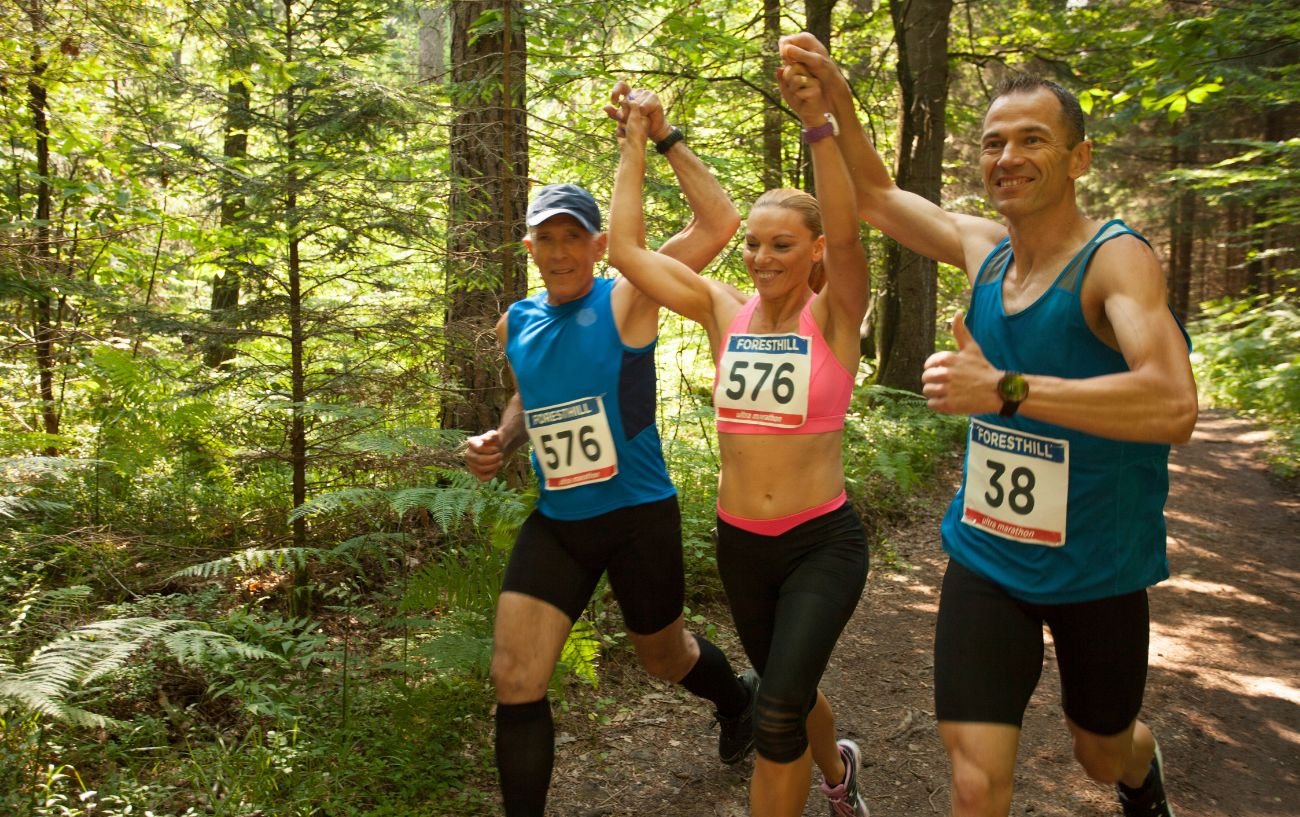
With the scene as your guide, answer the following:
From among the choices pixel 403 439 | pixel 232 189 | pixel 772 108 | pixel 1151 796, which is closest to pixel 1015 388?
pixel 1151 796

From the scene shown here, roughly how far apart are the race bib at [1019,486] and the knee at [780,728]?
80 cm

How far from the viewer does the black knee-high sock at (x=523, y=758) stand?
2.97 metres

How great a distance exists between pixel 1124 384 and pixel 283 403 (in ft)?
13.2

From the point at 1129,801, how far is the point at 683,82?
7.98 meters

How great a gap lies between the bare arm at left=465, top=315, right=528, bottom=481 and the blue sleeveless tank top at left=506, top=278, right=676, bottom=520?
155 millimetres

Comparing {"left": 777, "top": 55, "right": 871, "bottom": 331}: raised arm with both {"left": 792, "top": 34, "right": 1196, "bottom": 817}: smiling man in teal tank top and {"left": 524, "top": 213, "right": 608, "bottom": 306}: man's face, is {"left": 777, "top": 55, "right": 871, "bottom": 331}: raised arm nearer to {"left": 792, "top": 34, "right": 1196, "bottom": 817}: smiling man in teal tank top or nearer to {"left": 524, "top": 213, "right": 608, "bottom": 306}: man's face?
{"left": 792, "top": 34, "right": 1196, "bottom": 817}: smiling man in teal tank top

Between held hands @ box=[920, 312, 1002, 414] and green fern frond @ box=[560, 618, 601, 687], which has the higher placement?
held hands @ box=[920, 312, 1002, 414]

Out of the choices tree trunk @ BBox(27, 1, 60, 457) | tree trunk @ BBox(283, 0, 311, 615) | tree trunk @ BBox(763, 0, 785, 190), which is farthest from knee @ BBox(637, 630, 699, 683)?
tree trunk @ BBox(763, 0, 785, 190)

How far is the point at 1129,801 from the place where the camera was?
300 centimetres

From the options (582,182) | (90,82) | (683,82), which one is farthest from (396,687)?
(683,82)

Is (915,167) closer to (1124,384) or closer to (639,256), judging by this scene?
(639,256)

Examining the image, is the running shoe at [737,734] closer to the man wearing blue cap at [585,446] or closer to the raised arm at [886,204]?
the man wearing blue cap at [585,446]

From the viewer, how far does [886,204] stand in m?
3.07

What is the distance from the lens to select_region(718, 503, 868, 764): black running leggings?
277cm
